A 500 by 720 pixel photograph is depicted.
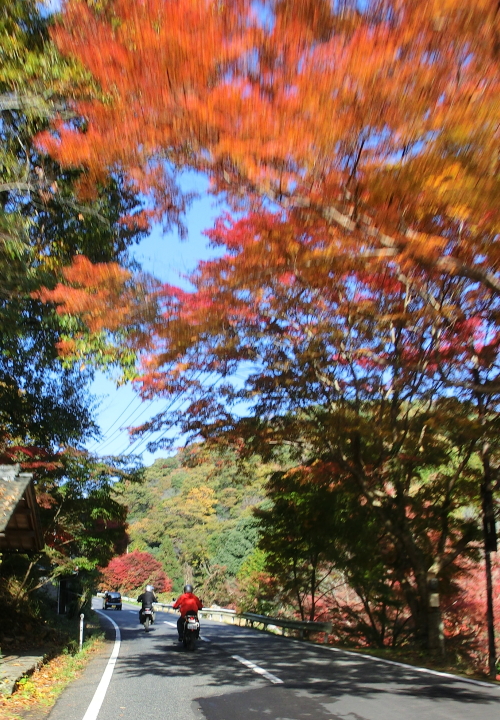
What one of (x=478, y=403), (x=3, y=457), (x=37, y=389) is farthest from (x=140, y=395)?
(x=478, y=403)

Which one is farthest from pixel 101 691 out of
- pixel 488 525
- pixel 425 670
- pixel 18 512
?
pixel 488 525

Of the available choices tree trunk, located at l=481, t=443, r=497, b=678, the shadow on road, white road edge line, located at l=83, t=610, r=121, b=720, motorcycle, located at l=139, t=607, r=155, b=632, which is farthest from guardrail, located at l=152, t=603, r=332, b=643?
white road edge line, located at l=83, t=610, r=121, b=720

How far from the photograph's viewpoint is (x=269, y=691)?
25.0 ft

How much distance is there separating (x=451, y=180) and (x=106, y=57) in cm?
353

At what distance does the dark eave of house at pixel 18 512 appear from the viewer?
9859 mm

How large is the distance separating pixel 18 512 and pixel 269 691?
20.7 ft

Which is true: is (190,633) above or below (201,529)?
below

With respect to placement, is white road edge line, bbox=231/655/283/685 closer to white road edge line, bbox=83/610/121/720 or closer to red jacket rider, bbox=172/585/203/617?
red jacket rider, bbox=172/585/203/617

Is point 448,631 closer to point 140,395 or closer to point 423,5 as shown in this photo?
point 140,395

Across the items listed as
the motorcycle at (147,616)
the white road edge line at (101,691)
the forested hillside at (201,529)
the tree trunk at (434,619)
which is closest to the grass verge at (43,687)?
the white road edge line at (101,691)

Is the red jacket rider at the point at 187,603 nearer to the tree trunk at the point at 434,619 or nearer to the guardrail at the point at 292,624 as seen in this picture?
the guardrail at the point at 292,624

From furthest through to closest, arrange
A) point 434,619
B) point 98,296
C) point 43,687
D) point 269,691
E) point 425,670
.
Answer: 1. point 434,619
2. point 425,670
3. point 98,296
4. point 43,687
5. point 269,691

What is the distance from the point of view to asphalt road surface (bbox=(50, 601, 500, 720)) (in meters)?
6.41

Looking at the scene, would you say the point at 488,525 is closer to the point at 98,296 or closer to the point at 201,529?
the point at 98,296
